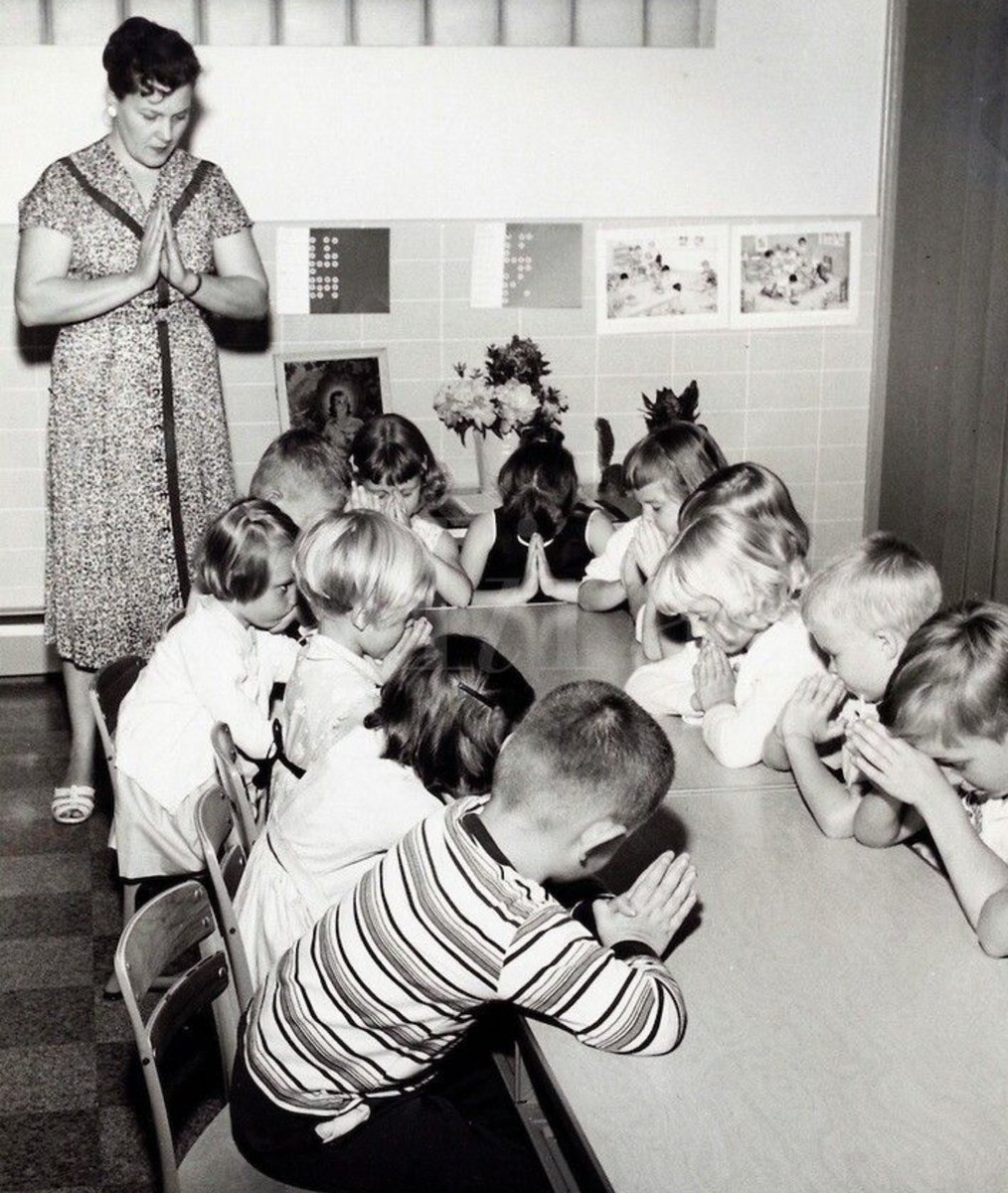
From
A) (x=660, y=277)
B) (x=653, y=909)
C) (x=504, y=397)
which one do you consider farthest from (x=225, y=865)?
(x=660, y=277)

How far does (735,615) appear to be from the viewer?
272 cm

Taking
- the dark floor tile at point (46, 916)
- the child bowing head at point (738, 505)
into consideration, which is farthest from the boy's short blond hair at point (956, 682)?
the dark floor tile at point (46, 916)

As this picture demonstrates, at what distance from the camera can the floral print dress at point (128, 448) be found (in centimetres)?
415

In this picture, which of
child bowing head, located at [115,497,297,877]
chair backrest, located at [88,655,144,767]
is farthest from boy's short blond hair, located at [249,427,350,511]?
chair backrest, located at [88,655,144,767]

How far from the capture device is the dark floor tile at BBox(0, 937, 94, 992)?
3.27 metres

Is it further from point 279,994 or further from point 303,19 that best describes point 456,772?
point 303,19

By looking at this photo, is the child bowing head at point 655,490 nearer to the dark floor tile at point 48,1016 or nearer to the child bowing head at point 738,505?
the child bowing head at point 738,505

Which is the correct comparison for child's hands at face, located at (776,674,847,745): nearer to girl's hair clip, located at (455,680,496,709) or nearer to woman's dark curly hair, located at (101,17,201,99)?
girl's hair clip, located at (455,680,496,709)

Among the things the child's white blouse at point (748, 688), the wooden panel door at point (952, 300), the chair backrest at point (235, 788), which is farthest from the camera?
the wooden panel door at point (952, 300)

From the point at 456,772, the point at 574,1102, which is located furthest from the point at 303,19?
the point at 574,1102

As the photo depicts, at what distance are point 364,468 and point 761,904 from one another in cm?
216

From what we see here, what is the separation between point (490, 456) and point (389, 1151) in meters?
3.43

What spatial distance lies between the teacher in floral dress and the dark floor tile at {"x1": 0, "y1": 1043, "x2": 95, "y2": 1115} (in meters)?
1.24

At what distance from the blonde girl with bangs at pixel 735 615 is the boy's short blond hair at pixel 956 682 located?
530 millimetres
